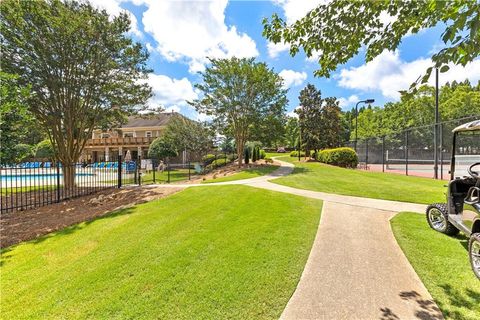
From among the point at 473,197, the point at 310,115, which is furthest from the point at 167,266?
the point at 310,115

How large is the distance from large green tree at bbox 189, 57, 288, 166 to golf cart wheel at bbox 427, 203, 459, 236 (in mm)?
14390

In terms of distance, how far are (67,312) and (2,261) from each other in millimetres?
3248

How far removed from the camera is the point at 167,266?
3779 mm

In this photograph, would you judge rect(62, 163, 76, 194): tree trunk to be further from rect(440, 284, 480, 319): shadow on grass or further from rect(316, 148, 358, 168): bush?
rect(316, 148, 358, 168): bush

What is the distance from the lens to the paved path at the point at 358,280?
105 inches

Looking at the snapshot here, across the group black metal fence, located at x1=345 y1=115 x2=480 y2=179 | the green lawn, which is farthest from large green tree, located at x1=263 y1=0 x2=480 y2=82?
black metal fence, located at x1=345 y1=115 x2=480 y2=179

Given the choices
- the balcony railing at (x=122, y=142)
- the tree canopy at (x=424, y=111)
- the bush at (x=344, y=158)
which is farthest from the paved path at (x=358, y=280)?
the balcony railing at (x=122, y=142)

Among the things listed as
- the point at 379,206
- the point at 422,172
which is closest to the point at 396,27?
the point at 379,206

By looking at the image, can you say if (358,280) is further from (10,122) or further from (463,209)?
(10,122)

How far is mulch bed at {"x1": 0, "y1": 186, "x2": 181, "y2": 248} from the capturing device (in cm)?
647

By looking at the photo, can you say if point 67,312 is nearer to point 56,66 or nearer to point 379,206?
point 379,206

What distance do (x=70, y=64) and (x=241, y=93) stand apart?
10840 millimetres

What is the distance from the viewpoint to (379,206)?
6.92 meters

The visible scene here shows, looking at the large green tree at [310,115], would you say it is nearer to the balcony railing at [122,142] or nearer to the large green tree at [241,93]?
the large green tree at [241,93]
